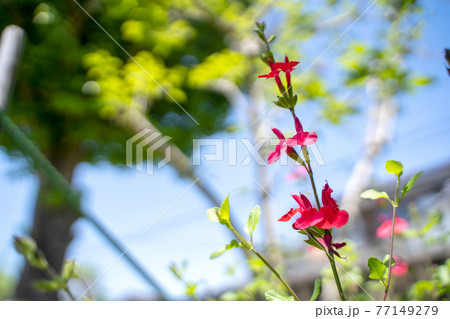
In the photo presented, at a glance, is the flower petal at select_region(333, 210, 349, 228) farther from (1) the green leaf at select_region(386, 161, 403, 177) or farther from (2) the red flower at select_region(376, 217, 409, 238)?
(2) the red flower at select_region(376, 217, 409, 238)

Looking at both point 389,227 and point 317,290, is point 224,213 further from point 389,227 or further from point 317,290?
point 389,227

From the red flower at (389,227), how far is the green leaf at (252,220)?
0.37 meters

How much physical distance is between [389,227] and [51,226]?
3.34 meters

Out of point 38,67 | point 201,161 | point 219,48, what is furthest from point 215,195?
point 38,67

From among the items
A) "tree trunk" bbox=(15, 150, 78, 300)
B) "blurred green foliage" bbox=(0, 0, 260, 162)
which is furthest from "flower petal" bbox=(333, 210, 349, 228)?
"tree trunk" bbox=(15, 150, 78, 300)

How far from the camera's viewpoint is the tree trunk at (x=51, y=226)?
9.43ft

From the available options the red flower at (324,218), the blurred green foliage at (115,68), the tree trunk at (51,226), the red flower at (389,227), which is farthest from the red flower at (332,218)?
the tree trunk at (51,226)

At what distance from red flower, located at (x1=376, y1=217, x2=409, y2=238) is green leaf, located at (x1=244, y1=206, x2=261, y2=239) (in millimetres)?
368

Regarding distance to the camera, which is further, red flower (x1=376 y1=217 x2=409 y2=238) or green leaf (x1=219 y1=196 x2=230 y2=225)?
red flower (x1=376 y1=217 x2=409 y2=238)

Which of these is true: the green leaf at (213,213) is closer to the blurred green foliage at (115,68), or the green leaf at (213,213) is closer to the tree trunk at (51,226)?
the blurred green foliage at (115,68)

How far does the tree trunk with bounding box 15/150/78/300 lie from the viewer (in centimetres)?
288

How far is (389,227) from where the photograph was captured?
564 millimetres
